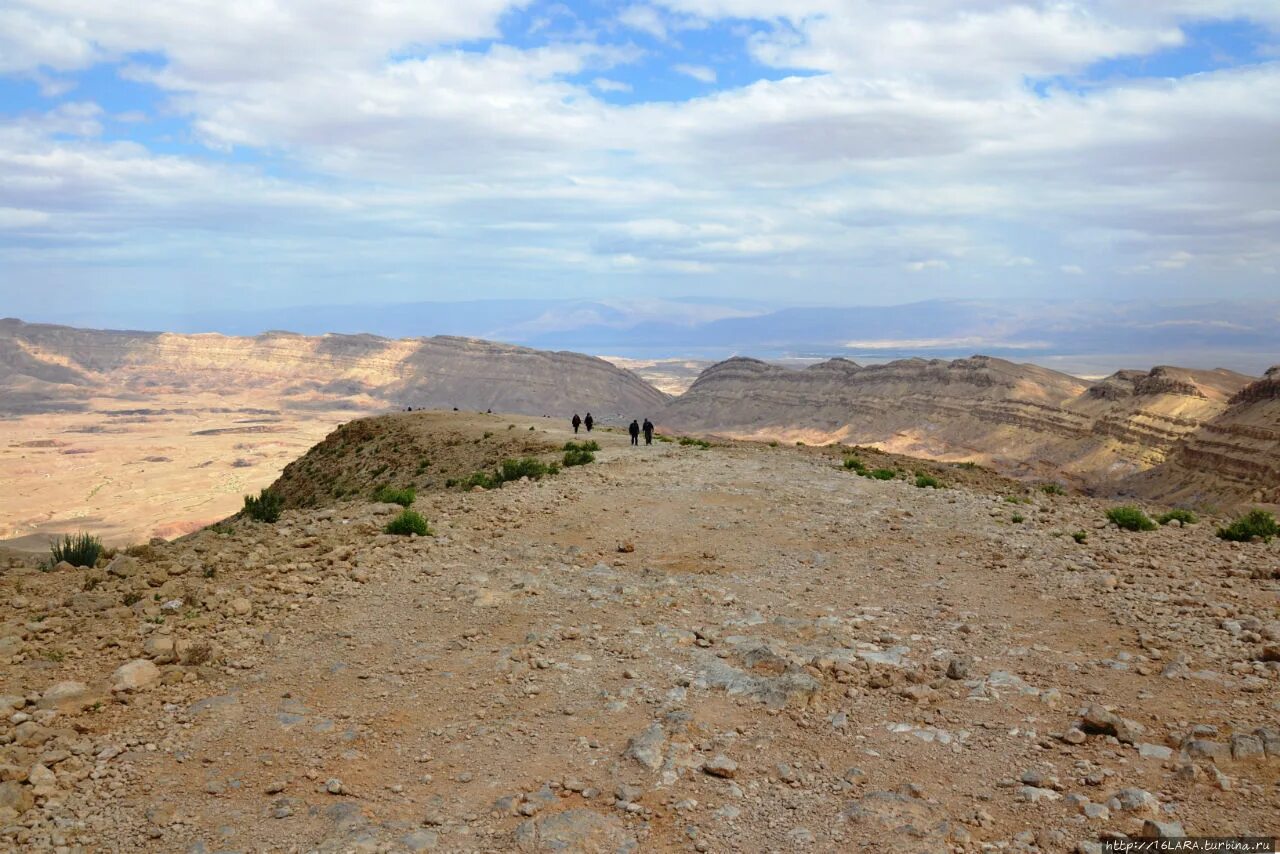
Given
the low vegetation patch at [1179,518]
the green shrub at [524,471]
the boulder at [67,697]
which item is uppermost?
the green shrub at [524,471]

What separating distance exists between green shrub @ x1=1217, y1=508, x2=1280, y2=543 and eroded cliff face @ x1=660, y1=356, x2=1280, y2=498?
46887 millimetres

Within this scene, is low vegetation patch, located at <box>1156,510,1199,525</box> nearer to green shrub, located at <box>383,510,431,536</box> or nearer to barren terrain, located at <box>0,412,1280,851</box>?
barren terrain, located at <box>0,412,1280,851</box>

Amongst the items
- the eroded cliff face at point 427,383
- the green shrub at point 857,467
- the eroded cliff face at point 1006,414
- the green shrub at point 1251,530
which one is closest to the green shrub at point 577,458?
the green shrub at point 857,467

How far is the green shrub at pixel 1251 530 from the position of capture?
48.2 ft

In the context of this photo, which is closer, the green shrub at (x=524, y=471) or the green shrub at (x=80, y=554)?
the green shrub at (x=80, y=554)

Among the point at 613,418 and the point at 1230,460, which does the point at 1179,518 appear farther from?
the point at 613,418

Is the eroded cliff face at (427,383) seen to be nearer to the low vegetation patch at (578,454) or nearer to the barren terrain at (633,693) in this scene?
the low vegetation patch at (578,454)

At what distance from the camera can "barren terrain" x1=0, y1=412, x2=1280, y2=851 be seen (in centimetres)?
691

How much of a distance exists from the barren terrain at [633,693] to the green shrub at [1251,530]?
0.67 meters

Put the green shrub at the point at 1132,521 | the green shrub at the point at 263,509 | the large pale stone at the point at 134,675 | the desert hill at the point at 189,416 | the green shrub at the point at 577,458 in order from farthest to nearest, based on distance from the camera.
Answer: the desert hill at the point at 189,416, the green shrub at the point at 577,458, the green shrub at the point at 263,509, the green shrub at the point at 1132,521, the large pale stone at the point at 134,675

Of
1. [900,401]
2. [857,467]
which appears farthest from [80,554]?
[900,401]

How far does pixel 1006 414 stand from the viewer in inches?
3839

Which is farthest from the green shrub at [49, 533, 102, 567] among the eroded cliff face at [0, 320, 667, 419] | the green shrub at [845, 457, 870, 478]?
the eroded cliff face at [0, 320, 667, 419]

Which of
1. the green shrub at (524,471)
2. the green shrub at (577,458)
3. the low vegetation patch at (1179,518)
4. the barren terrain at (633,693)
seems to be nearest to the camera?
the barren terrain at (633,693)
